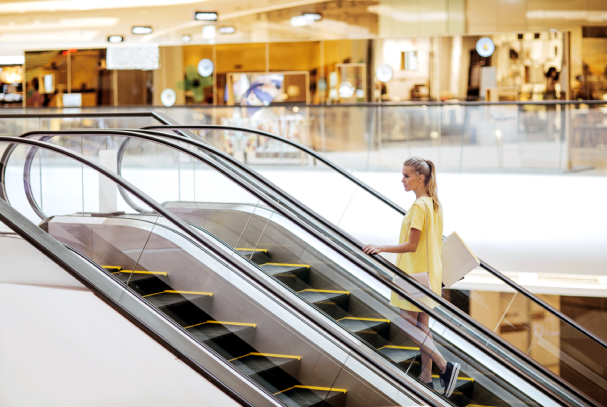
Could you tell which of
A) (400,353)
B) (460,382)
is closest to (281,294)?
(400,353)

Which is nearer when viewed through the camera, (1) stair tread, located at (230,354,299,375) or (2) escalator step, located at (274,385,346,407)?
(2) escalator step, located at (274,385,346,407)

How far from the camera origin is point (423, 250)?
14.1 ft

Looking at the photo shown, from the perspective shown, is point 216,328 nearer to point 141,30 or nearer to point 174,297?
point 174,297

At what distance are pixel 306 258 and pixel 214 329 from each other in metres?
1.04

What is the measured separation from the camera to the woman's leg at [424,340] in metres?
4.06

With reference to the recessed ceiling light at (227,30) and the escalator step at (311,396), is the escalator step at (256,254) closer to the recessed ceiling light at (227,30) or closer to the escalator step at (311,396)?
the escalator step at (311,396)

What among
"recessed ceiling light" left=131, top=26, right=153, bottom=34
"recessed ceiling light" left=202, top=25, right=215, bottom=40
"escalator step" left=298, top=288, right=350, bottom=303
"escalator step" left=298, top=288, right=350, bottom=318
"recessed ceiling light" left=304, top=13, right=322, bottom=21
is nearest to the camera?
"escalator step" left=298, top=288, right=350, bottom=318

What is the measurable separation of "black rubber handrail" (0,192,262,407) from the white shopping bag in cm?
166

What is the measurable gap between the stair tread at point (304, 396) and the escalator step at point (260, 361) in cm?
18

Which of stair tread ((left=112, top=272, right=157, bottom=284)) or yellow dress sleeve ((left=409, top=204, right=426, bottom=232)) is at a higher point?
yellow dress sleeve ((left=409, top=204, right=426, bottom=232))

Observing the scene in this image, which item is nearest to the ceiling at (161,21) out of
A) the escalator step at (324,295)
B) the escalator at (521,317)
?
the escalator at (521,317)

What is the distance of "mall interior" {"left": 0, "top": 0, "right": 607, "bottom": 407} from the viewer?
415 cm

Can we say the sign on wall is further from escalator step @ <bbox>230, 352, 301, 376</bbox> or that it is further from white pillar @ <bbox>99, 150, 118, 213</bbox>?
escalator step @ <bbox>230, 352, 301, 376</bbox>

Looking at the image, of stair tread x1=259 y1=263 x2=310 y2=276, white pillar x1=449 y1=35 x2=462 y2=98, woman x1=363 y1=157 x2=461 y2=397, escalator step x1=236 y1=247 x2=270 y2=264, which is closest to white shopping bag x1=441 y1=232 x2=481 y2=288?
woman x1=363 y1=157 x2=461 y2=397
